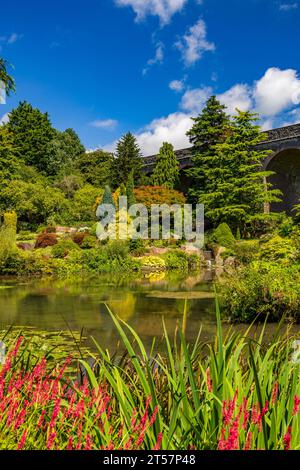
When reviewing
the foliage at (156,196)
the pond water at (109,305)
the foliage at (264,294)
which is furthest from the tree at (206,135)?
the foliage at (264,294)

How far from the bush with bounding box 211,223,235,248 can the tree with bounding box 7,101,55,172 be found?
761 inches

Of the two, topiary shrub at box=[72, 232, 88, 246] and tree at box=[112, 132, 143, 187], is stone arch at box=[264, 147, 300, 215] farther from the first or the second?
topiary shrub at box=[72, 232, 88, 246]

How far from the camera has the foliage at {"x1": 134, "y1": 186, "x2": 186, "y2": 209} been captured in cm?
2427

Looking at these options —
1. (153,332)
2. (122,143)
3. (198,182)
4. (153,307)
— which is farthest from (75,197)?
(153,332)

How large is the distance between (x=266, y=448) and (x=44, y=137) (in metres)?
37.6

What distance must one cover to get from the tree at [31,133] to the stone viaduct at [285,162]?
18.4 metres

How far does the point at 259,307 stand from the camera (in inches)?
267

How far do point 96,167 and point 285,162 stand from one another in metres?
13.8

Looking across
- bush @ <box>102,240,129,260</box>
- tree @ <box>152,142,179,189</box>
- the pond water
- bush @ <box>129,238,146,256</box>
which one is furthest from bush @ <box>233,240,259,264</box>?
tree @ <box>152,142,179,189</box>

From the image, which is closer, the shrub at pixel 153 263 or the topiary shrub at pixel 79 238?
the shrub at pixel 153 263

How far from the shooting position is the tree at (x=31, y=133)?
35.6m

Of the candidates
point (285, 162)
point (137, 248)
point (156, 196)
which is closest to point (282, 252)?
point (137, 248)

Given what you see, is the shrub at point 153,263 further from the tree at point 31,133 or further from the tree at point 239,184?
the tree at point 31,133
